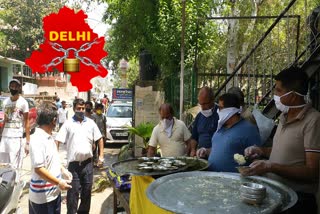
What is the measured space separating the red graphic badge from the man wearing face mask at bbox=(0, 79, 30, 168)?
16.5 feet

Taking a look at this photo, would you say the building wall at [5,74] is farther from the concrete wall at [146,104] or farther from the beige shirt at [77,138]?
the beige shirt at [77,138]

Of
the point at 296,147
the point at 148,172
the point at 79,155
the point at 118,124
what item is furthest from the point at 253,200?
the point at 118,124

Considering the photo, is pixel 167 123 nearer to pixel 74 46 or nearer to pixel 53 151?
pixel 53 151

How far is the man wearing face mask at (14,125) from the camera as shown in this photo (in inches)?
218

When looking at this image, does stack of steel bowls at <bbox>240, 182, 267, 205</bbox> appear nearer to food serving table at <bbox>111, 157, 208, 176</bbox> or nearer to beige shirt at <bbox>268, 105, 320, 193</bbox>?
beige shirt at <bbox>268, 105, 320, 193</bbox>

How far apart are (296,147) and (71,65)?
10437 mm

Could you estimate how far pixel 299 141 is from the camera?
233 cm

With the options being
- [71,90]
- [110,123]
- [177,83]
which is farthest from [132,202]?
[71,90]

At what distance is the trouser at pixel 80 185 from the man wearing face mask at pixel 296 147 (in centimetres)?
283

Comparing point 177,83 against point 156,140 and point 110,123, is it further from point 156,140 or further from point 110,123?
point 110,123

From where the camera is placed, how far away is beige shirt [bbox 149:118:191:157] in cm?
446

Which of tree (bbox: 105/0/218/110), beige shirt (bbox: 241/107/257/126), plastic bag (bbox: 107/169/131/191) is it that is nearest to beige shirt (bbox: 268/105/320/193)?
beige shirt (bbox: 241/107/257/126)

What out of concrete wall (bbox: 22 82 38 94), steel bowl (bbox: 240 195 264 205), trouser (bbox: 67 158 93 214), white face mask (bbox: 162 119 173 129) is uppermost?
concrete wall (bbox: 22 82 38 94)

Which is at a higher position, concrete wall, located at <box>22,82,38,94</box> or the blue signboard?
concrete wall, located at <box>22,82,38,94</box>
